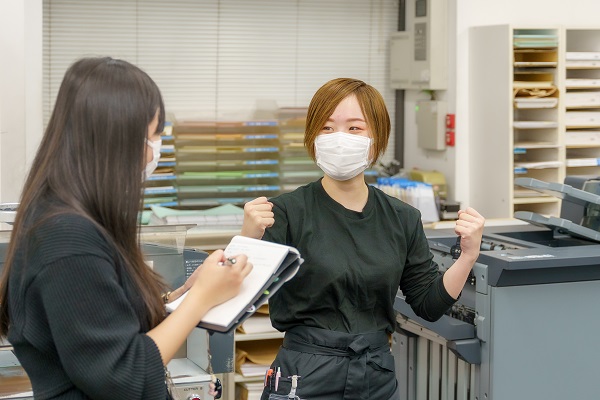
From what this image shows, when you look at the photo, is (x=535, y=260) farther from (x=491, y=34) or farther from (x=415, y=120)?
(x=415, y=120)

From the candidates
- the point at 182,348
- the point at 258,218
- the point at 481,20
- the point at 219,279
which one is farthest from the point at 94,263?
the point at 481,20

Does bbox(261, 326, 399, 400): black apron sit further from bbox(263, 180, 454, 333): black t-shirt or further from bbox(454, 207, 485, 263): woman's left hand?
bbox(454, 207, 485, 263): woman's left hand

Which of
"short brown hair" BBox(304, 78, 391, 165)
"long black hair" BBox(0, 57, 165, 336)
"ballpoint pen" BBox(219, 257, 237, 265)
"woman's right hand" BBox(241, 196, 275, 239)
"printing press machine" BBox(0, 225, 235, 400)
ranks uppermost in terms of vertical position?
"short brown hair" BBox(304, 78, 391, 165)

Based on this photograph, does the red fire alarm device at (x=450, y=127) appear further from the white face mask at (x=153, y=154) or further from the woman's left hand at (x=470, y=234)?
the white face mask at (x=153, y=154)

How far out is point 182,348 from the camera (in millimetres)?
2338

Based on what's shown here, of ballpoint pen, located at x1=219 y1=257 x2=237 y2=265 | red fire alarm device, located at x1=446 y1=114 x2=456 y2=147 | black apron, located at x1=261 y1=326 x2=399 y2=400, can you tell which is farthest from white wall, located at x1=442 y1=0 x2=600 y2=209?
ballpoint pen, located at x1=219 y1=257 x2=237 y2=265

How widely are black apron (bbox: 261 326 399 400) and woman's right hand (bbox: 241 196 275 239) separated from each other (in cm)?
27

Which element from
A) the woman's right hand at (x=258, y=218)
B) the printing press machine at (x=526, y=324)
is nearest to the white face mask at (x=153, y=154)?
the woman's right hand at (x=258, y=218)

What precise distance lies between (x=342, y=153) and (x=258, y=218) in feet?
0.94

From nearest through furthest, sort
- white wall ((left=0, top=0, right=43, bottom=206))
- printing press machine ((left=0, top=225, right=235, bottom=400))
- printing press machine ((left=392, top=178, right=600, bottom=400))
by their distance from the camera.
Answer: printing press machine ((left=0, top=225, right=235, bottom=400)) < printing press machine ((left=392, top=178, right=600, bottom=400)) < white wall ((left=0, top=0, right=43, bottom=206))

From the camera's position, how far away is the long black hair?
4.19 ft

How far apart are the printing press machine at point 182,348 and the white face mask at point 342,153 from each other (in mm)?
515

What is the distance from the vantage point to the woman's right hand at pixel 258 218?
1.88m

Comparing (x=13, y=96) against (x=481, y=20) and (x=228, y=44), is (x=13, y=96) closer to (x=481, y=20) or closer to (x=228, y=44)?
(x=228, y=44)
